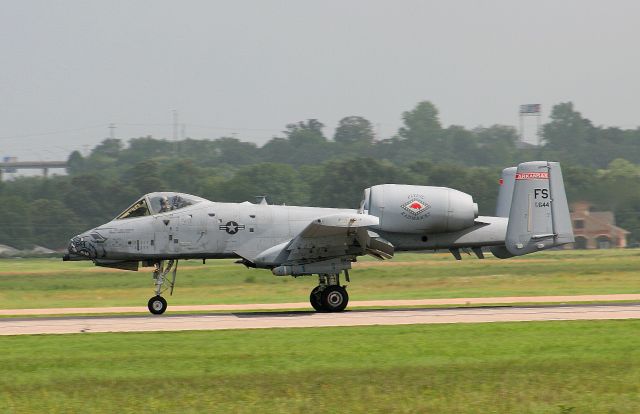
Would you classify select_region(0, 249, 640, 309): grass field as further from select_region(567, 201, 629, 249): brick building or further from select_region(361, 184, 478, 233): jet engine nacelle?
select_region(567, 201, 629, 249): brick building

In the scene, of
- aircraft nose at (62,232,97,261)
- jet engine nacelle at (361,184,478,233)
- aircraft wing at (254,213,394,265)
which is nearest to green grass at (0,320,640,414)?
aircraft wing at (254,213,394,265)

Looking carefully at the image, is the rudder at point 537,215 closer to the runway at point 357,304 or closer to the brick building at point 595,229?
the runway at point 357,304

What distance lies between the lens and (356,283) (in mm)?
43031

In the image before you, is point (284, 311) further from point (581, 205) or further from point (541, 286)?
point (581, 205)

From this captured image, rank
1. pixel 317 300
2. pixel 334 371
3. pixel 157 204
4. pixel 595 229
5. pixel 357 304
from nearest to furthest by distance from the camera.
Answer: pixel 334 371 < pixel 317 300 < pixel 157 204 < pixel 357 304 < pixel 595 229

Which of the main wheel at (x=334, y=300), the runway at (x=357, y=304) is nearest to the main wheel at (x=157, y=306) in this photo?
the runway at (x=357, y=304)

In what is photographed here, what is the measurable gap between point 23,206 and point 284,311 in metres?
79.7

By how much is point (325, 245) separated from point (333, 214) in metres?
1.06

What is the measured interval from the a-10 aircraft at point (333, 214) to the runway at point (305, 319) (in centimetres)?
146

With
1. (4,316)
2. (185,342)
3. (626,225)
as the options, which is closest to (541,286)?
(4,316)

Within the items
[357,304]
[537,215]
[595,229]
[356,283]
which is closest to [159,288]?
[357,304]

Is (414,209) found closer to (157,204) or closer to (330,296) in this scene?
(330,296)

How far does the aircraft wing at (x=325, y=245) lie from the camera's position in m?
26.5

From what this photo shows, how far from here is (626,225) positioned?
88438mm
